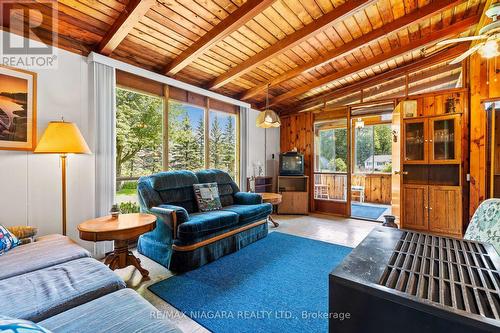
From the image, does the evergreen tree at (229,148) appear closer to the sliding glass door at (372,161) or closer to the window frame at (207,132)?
the window frame at (207,132)

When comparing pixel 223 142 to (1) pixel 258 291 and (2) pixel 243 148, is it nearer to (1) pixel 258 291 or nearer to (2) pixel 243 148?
(2) pixel 243 148

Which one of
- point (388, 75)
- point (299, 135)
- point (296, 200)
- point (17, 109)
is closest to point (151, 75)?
point (17, 109)

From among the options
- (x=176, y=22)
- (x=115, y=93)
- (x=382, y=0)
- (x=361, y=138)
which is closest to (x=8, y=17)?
(x=115, y=93)

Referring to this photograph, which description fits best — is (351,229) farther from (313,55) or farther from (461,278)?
(461,278)

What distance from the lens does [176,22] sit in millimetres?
2656

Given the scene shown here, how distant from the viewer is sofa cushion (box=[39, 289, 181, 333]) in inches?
37.7

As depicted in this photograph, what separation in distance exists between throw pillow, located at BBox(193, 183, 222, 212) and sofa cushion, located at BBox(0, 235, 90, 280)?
1.61 meters

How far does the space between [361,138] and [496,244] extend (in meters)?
6.64

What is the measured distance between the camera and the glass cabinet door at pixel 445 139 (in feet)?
12.5

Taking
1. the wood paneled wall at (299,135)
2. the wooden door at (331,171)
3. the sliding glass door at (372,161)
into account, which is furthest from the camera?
the sliding glass door at (372,161)

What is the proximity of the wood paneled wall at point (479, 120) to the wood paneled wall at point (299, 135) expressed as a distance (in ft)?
9.37

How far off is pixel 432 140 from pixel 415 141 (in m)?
0.26

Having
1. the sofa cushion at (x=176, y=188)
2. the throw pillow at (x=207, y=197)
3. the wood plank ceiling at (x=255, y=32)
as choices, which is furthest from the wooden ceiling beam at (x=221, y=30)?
the throw pillow at (x=207, y=197)

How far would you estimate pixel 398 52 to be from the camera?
3.79 m
